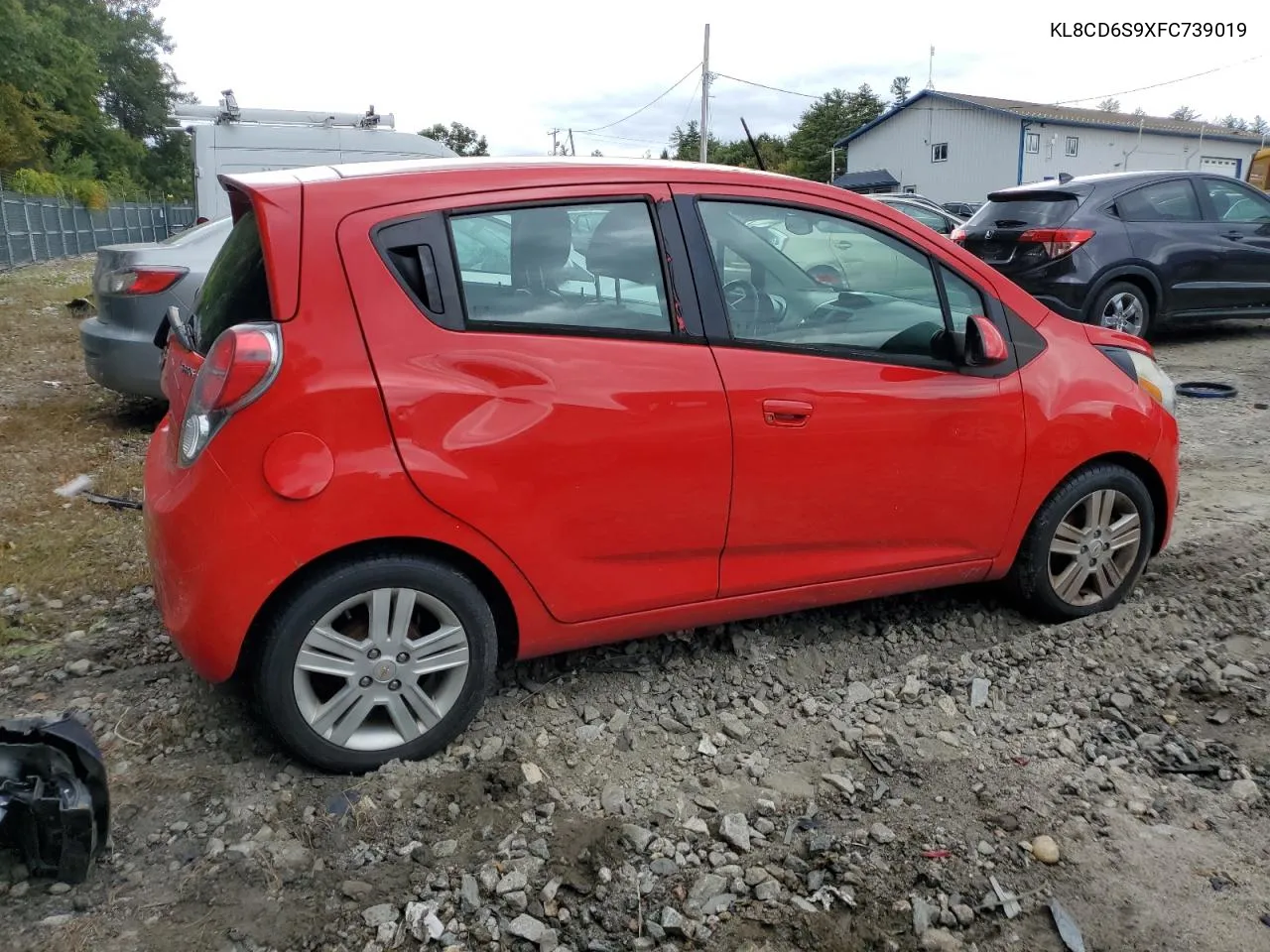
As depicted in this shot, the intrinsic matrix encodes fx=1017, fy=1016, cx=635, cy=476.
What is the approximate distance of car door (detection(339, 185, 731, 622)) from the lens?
2.78 meters

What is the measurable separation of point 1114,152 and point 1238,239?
133ft

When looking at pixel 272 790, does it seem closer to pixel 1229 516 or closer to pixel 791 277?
pixel 791 277

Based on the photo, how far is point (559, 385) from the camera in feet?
9.52

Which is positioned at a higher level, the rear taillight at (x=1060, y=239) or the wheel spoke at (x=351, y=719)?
the rear taillight at (x=1060, y=239)

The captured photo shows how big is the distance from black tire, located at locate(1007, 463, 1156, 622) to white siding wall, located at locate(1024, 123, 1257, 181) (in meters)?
41.8

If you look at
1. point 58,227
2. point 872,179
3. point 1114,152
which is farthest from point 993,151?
point 58,227

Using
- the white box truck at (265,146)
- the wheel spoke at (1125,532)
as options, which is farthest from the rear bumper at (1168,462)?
the white box truck at (265,146)

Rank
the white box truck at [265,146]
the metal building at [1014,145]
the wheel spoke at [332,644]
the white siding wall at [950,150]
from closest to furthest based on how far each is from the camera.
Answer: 1. the wheel spoke at [332,644]
2. the white box truck at [265,146]
3. the metal building at [1014,145]
4. the white siding wall at [950,150]

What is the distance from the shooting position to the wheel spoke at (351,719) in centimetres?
286

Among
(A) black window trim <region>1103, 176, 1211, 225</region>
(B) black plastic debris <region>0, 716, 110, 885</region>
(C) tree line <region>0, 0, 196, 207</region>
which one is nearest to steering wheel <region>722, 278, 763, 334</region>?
(B) black plastic debris <region>0, 716, 110, 885</region>

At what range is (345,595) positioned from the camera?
274 cm

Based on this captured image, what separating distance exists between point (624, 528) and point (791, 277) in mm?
1043

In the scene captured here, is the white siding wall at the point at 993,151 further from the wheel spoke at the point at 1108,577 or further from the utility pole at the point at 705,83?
the wheel spoke at the point at 1108,577

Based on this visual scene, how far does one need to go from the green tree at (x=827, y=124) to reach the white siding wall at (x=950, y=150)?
8.56 meters
